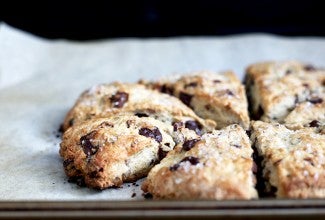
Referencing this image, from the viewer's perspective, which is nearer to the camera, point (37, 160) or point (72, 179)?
point (72, 179)

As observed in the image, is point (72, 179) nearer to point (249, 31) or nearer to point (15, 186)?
point (15, 186)

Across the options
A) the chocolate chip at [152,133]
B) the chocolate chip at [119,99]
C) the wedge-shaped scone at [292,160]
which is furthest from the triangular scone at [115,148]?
the wedge-shaped scone at [292,160]

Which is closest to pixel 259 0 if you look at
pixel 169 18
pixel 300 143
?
pixel 169 18

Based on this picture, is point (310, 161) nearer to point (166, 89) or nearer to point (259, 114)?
point (259, 114)

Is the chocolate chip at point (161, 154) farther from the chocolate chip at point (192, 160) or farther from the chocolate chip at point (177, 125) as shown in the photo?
the chocolate chip at point (192, 160)

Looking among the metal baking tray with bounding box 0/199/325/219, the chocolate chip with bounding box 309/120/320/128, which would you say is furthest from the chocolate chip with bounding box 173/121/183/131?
the metal baking tray with bounding box 0/199/325/219

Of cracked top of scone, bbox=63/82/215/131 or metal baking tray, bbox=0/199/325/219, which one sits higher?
cracked top of scone, bbox=63/82/215/131

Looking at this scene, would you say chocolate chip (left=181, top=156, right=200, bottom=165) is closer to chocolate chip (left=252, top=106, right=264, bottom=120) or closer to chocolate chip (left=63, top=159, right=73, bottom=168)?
chocolate chip (left=63, top=159, right=73, bottom=168)

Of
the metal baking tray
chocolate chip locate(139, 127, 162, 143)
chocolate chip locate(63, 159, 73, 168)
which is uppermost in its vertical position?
chocolate chip locate(139, 127, 162, 143)
